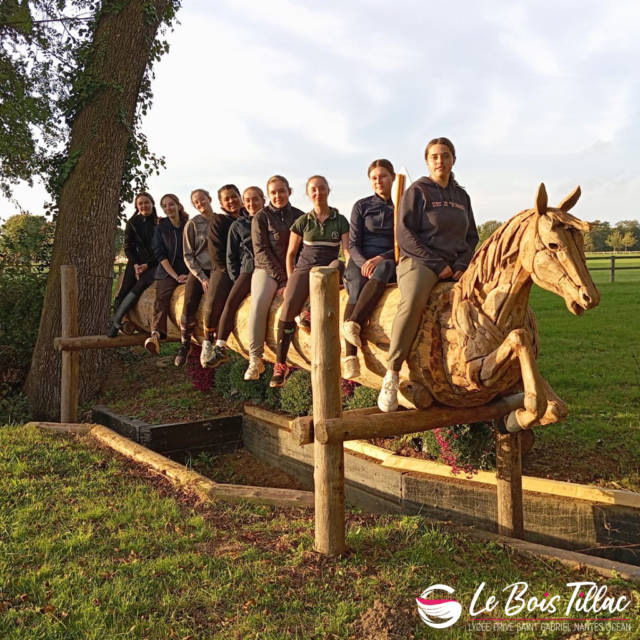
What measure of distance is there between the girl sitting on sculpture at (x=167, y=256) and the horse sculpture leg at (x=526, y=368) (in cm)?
424

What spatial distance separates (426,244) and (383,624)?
7.51 ft

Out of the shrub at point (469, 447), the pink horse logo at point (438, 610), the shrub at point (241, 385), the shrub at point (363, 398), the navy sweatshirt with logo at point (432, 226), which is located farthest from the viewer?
the shrub at point (241, 385)

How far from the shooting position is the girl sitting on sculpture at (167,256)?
647 cm

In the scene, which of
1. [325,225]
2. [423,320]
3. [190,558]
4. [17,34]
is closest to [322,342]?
[423,320]

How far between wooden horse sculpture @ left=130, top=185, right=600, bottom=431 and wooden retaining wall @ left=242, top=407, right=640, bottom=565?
1.38 metres

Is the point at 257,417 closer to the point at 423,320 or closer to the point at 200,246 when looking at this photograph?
the point at 200,246

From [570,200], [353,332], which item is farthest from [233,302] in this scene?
[570,200]

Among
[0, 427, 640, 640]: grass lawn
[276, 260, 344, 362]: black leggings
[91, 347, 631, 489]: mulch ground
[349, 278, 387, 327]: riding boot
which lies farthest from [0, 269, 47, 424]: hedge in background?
[349, 278, 387, 327]: riding boot

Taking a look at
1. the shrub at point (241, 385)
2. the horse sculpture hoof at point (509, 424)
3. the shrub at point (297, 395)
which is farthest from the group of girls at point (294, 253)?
the shrub at point (241, 385)

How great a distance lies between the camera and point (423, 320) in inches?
144

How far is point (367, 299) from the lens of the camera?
4.01 metres

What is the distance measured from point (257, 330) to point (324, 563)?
7.00 ft

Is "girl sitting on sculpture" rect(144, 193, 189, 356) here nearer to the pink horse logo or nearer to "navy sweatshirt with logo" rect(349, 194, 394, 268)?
"navy sweatshirt with logo" rect(349, 194, 394, 268)

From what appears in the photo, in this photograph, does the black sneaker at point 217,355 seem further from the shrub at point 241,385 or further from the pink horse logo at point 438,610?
the pink horse logo at point 438,610
